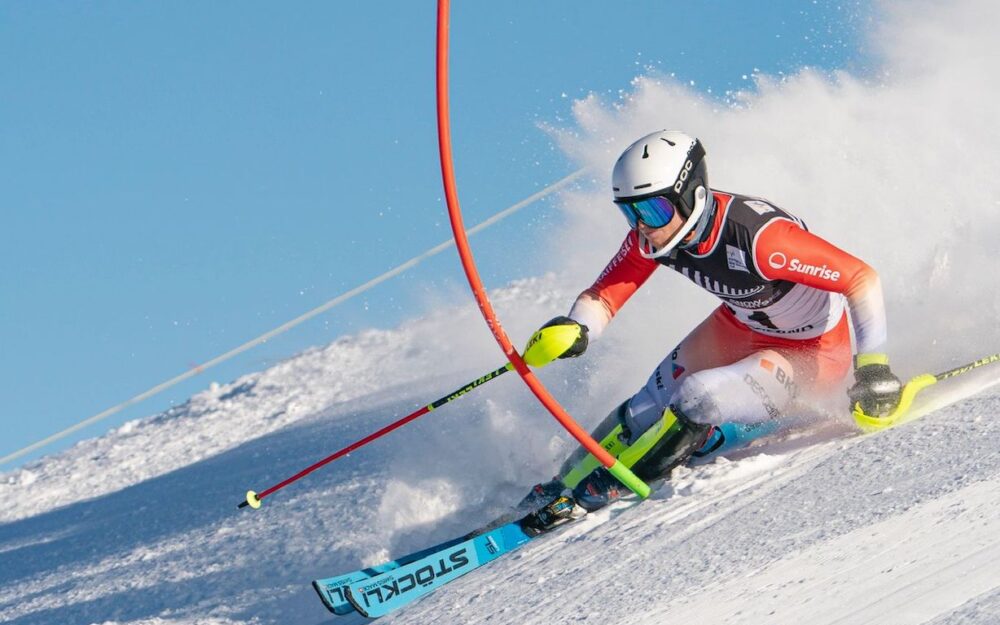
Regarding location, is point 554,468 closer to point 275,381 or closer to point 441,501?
point 441,501

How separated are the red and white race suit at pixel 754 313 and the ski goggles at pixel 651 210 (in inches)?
8.5

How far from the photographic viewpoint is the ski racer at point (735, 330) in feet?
15.2

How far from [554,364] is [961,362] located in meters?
4.11

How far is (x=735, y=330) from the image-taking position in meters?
5.34

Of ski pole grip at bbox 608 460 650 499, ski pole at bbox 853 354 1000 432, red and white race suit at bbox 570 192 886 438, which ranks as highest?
red and white race suit at bbox 570 192 886 438

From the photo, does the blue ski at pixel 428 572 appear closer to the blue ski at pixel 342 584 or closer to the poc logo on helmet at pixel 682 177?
the blue ski at pixel 342 584

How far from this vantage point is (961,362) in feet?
17.6

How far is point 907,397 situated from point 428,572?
6.81 ft

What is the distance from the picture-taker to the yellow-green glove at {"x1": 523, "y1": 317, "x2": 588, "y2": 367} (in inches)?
188

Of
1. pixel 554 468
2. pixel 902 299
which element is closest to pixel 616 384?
pixel 554 468

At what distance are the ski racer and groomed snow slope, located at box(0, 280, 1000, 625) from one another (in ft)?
0.62

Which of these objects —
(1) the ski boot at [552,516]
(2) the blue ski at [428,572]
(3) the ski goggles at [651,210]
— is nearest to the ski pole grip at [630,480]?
(1) the ski boot at [552,516]

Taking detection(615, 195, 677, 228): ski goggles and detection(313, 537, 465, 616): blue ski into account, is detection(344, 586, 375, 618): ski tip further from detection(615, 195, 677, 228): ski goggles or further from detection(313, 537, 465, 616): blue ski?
detection(615, 195, 677, 228): ski goggles

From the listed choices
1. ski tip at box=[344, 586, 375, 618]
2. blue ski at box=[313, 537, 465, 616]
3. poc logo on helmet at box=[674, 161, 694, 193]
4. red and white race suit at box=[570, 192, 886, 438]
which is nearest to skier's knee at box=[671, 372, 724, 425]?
red and white race suit at box=[570, 192, 886, 438]
